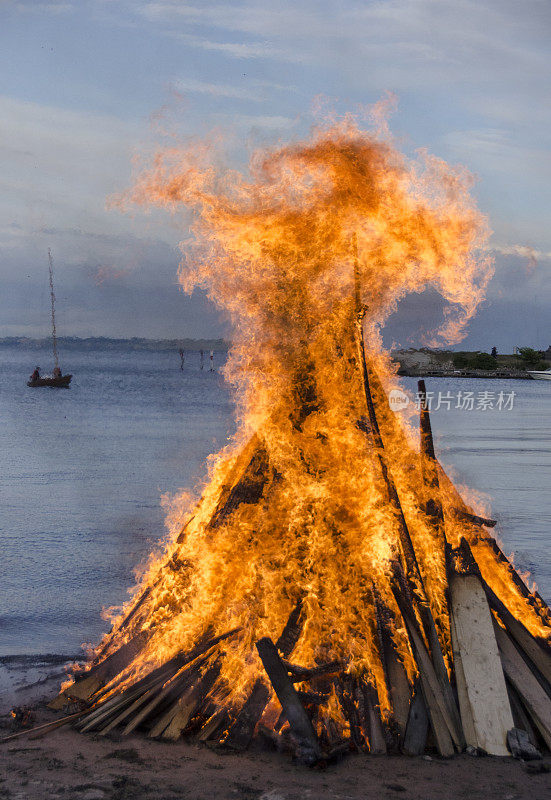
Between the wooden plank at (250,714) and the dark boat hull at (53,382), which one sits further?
the dark boat hull at (53,382)

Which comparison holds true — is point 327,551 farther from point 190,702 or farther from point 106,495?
point 106,495

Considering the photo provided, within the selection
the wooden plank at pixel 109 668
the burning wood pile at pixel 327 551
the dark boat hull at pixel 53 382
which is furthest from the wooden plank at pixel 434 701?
the dark boat hull at pixel 53 382

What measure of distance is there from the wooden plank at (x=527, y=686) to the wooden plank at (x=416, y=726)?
0.98 metres

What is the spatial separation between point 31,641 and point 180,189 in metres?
6.64

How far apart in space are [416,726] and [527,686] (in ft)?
4.04

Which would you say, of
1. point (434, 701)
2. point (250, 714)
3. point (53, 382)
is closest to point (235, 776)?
point (250, 714)

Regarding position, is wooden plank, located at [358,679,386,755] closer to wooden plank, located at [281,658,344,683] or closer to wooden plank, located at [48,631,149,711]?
wooden plank, located at [281,658,344,683]

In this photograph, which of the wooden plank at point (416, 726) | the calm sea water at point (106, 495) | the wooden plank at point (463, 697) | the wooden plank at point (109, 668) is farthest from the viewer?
the calm sea water at point (106, 495)

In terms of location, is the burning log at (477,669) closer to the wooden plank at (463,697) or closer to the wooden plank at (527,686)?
the wooden plank at (463,697)

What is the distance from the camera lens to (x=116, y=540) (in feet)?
50.8

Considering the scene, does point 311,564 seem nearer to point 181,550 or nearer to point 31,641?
point 181,550

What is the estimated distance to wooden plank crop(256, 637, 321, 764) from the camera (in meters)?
6.07

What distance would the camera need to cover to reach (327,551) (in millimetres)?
7352

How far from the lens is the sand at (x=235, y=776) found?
18.4ft
